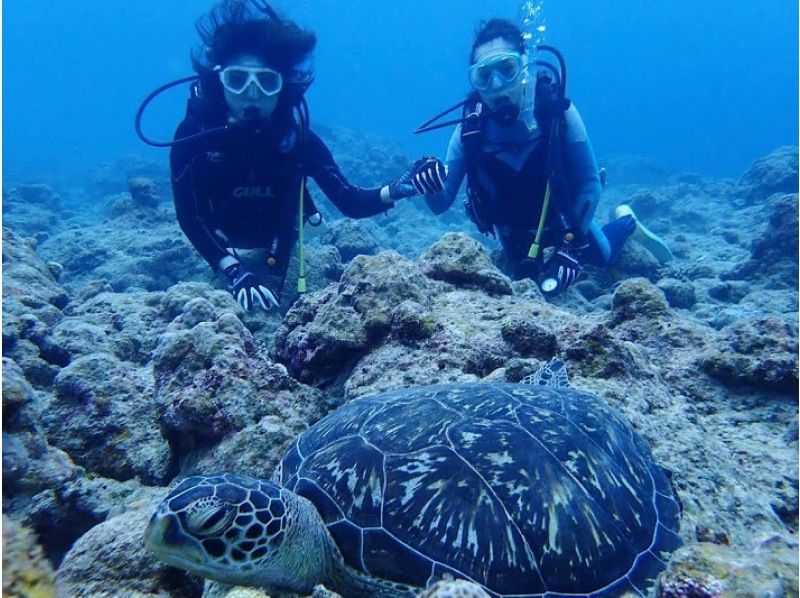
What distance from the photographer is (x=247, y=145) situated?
17.9 feet

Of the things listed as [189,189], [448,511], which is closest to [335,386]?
[448,511]

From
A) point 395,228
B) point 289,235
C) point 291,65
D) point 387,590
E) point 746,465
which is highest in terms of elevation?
point 291,65

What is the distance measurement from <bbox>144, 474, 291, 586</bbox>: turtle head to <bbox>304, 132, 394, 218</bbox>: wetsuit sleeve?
4.93m

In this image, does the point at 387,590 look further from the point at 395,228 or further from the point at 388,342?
the point at 395,228

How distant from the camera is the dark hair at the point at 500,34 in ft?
19.9

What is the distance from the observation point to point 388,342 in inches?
119

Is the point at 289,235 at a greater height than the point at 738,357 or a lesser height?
greater

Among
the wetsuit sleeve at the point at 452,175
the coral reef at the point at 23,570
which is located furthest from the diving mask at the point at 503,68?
the coral reef at the point at 23,570

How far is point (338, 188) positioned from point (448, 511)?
17.0 ft

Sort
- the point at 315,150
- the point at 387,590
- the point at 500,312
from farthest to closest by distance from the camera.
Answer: the point at 315,150, the point at 500,312, the point at 387,590

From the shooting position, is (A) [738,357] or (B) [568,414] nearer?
(B) [568,414]

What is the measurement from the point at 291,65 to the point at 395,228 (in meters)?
7.47

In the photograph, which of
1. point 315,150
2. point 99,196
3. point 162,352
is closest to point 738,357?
point 162,352

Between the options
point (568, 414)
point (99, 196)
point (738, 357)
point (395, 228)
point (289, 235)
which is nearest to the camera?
point (568, 414)
